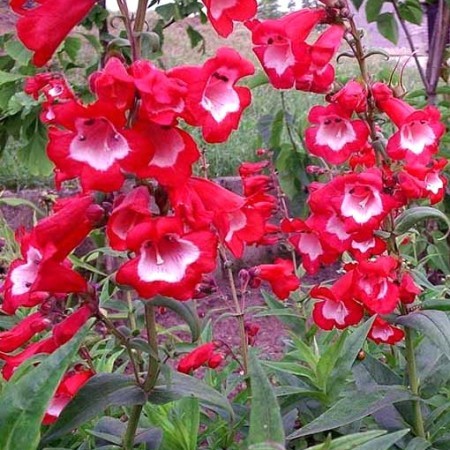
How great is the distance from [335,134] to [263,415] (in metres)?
0.57

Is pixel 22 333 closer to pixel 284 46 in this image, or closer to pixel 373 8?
pixel 284 46

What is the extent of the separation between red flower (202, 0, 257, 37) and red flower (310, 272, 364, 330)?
0.46 m

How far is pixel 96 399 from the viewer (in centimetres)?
83

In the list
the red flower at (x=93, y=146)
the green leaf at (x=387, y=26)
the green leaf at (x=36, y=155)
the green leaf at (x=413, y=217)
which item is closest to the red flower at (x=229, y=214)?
the red flower at (x=93, y=146)

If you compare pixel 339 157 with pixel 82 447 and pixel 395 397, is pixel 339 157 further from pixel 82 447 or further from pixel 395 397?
pixel 82 447

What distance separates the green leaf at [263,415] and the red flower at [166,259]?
0.13m

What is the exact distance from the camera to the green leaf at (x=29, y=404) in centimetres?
67

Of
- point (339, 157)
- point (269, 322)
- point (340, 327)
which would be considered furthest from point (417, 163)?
point (269, 322)

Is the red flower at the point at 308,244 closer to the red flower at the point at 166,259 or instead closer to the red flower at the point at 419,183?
the red flower at the point at 419,183

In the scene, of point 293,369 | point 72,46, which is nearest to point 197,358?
point 293,369

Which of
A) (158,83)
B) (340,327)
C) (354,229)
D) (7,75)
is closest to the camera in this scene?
(158,83)

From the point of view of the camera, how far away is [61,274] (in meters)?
0.80

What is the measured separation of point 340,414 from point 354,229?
25 centimetres

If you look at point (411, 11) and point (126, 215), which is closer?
point (126, 215)
